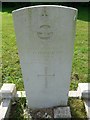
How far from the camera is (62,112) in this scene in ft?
12.0

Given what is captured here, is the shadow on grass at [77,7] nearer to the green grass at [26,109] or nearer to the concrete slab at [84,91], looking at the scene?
the concrete slab at [84,91]

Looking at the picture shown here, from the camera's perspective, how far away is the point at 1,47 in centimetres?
684

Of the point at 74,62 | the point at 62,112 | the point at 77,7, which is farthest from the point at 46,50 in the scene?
the point at 77,7

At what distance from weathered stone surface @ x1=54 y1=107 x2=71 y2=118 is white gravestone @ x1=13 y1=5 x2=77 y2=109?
15cm

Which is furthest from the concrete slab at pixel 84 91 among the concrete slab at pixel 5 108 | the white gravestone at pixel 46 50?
the concrete slab at pixel 5 108

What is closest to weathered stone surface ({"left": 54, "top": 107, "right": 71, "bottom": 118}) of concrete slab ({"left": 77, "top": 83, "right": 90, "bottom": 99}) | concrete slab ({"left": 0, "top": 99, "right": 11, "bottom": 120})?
concrete slab ({"left": 77, "top": 83, "right": 90, "bottom": 99})

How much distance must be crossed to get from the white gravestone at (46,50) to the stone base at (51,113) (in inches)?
3.2

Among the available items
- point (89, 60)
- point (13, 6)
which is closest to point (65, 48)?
point (89, 60)

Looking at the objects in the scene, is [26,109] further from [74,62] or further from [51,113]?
[74,62]

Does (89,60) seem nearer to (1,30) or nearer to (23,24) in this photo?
(23,24)

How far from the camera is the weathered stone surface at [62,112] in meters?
3.60

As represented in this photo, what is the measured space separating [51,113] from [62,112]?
0.62 ft

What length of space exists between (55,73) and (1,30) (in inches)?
202

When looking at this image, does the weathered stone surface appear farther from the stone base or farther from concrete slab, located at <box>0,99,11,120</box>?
concrete slab, located at <box>0,99,11,120</box>
